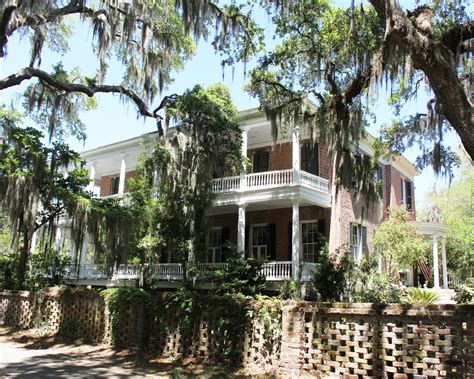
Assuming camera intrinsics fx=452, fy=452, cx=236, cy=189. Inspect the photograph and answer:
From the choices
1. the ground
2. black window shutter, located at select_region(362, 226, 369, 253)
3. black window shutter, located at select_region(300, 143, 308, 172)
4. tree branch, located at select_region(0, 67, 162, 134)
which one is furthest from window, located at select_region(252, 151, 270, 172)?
the ground

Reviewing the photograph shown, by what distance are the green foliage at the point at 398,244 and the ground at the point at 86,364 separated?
38.2 feet

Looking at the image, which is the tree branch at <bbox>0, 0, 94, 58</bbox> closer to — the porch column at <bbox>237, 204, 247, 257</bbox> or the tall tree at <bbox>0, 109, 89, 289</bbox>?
the tall tree at <bbox>0, 109, 89, 289</bbox>

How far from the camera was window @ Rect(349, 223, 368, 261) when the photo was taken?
20.0 meters

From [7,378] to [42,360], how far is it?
6.75 feet

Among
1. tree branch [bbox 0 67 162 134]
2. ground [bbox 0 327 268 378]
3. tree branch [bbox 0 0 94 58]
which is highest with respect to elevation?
tree branch [bbox 0 0 94 58]

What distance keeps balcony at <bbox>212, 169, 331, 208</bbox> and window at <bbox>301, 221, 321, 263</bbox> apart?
1136mm

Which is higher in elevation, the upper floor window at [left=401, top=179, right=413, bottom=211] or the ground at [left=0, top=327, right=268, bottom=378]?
the upper floor window at [left=401, top=179, right=413, bottom=211]

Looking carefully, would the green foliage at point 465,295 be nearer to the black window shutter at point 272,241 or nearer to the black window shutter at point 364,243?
the black window shutter at point 272,241

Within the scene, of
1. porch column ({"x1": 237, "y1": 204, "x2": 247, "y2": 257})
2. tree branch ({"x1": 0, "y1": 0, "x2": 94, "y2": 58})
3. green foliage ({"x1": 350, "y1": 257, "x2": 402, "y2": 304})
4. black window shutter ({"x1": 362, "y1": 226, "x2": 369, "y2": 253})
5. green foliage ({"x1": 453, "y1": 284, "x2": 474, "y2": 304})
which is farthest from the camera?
black window shutter ({"x1": 362, "y1": 226, "x2": 369, "y2": 253})

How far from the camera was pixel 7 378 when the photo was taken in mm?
7781

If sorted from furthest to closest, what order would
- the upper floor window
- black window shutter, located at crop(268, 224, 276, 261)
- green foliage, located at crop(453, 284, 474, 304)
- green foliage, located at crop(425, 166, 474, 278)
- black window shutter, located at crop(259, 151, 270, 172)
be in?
green foliage, located at crop(425, 166, 474, 278), the upper floor window, black window shutter, located at crop(259, 151, 270, 172), black window shutter, located at crop(268, 224, 276, 261), green foliage, located at crop(453, 284, 474, 304)

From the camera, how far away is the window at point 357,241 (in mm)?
19969

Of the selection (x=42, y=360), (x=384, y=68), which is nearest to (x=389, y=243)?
(x=384, y=68)

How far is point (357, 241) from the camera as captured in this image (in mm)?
20391
